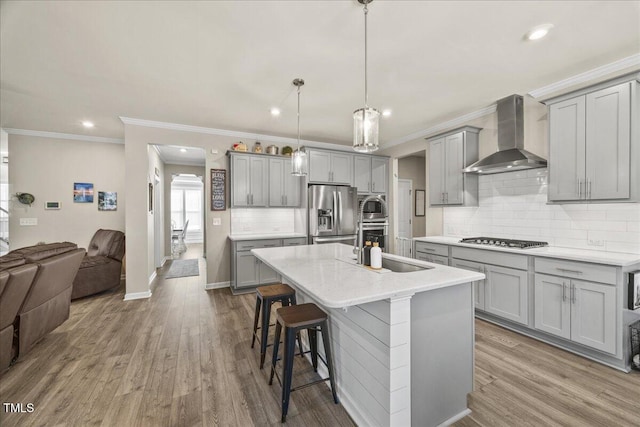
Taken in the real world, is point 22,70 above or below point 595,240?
above

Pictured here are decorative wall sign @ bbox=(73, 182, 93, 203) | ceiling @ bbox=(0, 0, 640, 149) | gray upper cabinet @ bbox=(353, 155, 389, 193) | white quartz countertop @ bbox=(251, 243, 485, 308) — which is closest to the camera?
white quartz countertop @ bbox=(251, 243, 485, 308)

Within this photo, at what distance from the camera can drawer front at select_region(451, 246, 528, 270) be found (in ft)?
8.95

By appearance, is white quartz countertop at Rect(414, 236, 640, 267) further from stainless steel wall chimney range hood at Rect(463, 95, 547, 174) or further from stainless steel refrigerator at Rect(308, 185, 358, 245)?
stainless steel refrigerator at Rect(308, 185, 358, 245)

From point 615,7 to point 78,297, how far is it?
21.8 feet

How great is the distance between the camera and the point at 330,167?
5.03 metres

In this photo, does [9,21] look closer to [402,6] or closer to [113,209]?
[402,6]

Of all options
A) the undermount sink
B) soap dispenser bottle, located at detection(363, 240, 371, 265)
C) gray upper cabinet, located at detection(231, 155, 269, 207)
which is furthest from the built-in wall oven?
soap dispenser bottle, located at detection(363, 240, 371, 265)

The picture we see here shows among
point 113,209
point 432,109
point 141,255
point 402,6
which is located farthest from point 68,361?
point 432,109

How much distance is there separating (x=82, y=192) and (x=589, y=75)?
7489 millimetres

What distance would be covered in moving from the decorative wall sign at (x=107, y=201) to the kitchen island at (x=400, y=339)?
4.96 m

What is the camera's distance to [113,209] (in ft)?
16.8

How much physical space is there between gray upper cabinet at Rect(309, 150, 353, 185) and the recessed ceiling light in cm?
326

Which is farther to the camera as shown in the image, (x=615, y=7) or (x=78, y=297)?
(x=78, y=297)

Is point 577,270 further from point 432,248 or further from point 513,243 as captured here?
point 432,248
